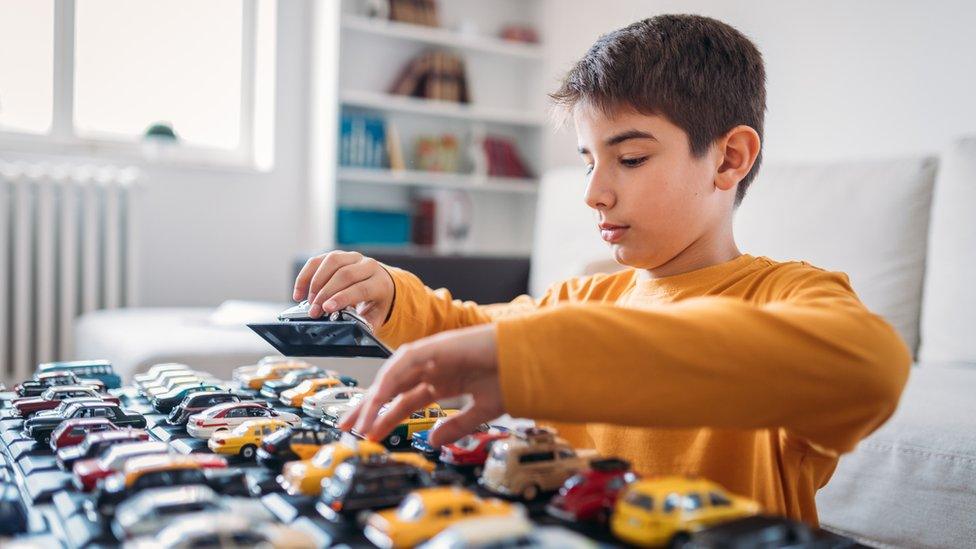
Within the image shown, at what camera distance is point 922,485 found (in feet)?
4.00

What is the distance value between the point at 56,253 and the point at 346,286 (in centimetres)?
242

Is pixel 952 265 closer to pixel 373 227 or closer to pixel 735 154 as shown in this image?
pixel 735 154

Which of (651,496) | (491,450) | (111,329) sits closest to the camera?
(651,496)

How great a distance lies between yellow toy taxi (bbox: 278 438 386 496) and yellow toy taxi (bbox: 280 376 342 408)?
0.86ft

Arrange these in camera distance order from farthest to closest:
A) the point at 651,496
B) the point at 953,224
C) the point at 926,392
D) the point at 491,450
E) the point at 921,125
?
the point at 921,125
the point at 953,224
the point at 926,392
the point at 491,450
the point at 651,496

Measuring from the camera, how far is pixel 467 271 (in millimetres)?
2637

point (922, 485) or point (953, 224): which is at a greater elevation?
point (953, 224)

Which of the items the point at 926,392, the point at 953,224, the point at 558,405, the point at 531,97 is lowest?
the point at 926,392

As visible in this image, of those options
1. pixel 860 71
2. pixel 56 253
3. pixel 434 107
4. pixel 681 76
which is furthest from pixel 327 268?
pixel 434 107

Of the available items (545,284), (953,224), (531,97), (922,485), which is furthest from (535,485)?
(531,97)

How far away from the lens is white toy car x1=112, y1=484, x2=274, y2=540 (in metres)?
0.47

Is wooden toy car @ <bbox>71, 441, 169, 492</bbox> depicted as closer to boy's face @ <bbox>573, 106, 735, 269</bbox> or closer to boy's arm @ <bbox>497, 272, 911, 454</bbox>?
boy's arm @ <bbox>497, 272, 911, 454</bbox>

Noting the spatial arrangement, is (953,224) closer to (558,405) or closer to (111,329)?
(558,405)

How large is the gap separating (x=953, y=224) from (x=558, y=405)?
1.68 meters
